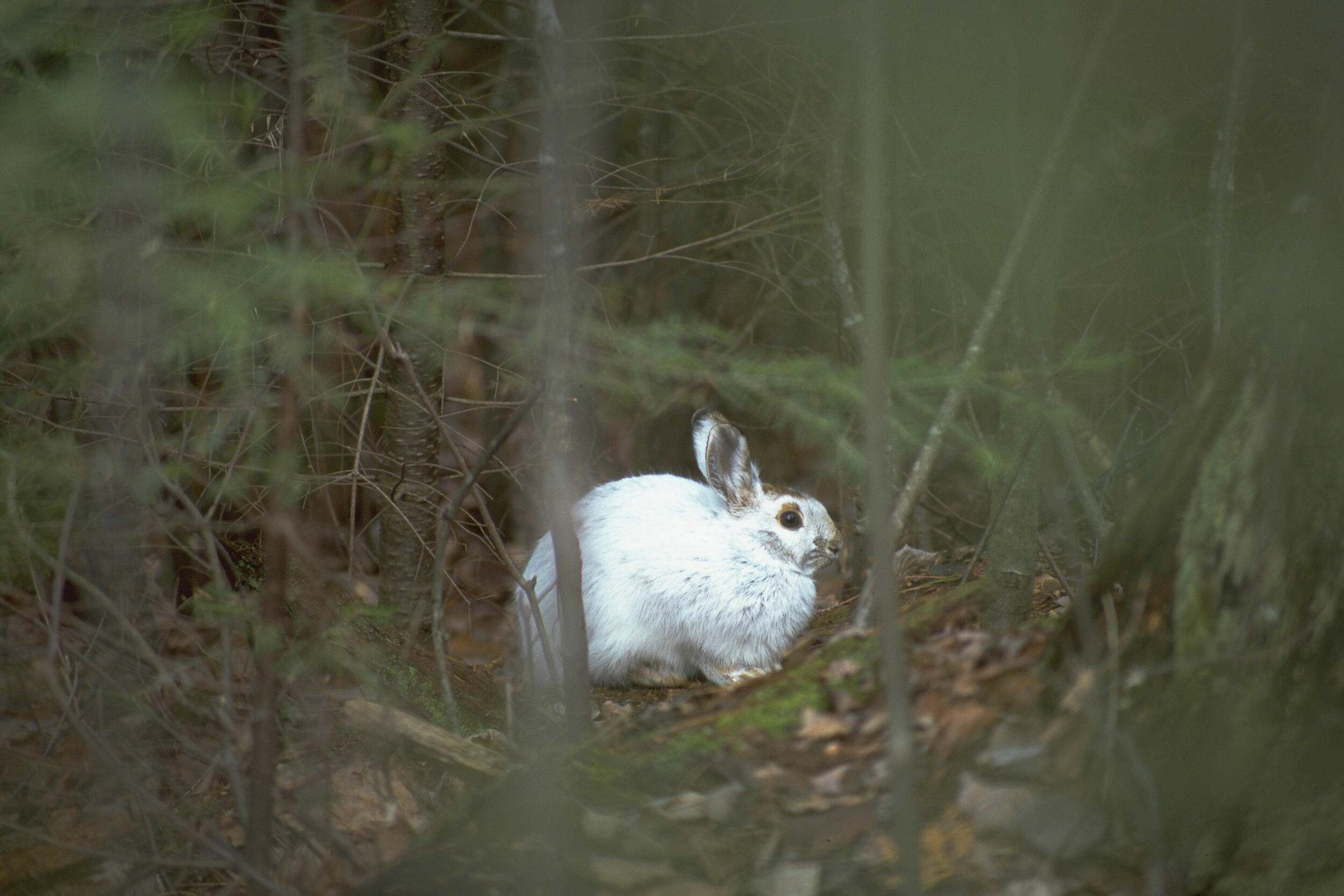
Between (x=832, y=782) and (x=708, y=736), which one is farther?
(x=708, y=736)

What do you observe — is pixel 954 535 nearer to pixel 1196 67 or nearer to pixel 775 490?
pixel 775 490

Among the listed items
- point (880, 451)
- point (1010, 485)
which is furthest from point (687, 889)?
point (1010, 485)

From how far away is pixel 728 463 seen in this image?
5.09 m

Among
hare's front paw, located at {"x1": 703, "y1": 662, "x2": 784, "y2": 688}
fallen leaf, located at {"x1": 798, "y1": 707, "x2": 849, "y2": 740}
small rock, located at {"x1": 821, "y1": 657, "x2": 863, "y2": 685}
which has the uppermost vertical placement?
small rock, located at {"x1": 821, "y1": 657, "x2": 863, "y2": 685}

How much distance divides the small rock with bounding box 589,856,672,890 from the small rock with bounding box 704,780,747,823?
19 centimetres

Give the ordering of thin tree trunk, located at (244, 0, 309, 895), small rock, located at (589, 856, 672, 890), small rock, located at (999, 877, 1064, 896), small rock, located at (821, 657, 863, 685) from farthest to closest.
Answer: small rock, located at (821, 657, 863, 685), thin tree trunk, located at (244, 0, 309, 895), small rock, located at (589, 856, 672, 890), small rock, located at (999, 877, 1064, 896)

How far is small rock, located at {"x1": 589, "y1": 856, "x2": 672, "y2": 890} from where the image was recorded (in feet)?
7.74

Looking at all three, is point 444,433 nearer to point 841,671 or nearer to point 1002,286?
point 841,671

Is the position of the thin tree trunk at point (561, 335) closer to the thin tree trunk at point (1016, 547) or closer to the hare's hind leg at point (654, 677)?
the thin tree trunk at point (1016, 547)

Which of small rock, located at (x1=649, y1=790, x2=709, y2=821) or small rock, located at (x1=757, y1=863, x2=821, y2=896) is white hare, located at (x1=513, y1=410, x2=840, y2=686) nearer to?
small rock, located at (x1=649, y1=790, x2=709, y2=821)

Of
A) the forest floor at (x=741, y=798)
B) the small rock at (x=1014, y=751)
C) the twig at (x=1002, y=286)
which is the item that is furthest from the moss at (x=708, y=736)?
the twig at (x=1002, y=286)

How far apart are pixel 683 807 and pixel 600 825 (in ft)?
0.62

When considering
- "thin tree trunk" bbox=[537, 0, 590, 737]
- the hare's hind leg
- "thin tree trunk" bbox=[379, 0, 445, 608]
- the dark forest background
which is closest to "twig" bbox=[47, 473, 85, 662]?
the dark forest background

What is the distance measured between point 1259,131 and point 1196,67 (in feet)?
1.32
